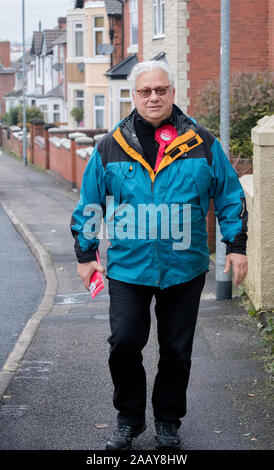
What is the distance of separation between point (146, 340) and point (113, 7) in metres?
31.6

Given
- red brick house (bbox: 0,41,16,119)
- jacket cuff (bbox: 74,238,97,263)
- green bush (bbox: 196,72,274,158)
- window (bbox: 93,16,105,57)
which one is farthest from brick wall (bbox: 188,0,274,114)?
red brick house (bbox: 0,41,16,119)

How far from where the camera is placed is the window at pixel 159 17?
22850 mm

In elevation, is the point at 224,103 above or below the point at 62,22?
below

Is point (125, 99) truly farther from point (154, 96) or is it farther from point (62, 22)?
point (62, 22)

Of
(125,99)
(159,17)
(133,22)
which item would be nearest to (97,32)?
(125,99)

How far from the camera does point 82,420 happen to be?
15.9ft

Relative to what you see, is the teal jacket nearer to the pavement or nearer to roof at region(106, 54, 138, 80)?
the pavement

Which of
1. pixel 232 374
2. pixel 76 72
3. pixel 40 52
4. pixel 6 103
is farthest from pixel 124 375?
pixel 6 103

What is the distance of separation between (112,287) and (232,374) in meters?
1.80

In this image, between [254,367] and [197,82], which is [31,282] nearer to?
[254,367]

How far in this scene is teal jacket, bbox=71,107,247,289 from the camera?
13.4 feet

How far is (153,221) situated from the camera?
4090mm

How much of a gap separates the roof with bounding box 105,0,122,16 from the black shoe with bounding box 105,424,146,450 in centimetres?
3112

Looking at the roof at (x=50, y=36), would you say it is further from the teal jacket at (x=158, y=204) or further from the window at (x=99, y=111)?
the teal jacket at (x=158, y=204)
